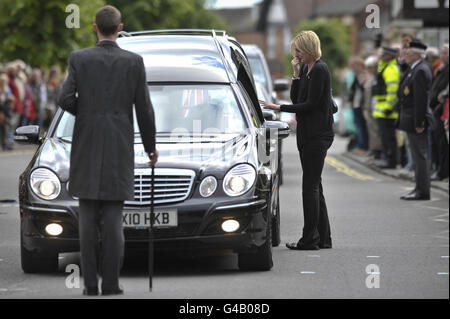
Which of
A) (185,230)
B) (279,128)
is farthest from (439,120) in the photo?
(185,230)

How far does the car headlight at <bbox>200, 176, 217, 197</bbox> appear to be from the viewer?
8531 millimetres

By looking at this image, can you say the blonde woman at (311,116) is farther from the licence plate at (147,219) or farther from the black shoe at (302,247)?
the licence plate at (147,219)

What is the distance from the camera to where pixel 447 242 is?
10.9 metres

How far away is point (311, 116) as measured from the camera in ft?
32.7

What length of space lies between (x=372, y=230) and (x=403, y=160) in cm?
968

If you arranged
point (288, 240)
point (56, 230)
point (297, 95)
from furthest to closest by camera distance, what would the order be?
point (288, 240)
point (297, 95)
point (56, 230)

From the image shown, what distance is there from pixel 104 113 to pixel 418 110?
8255 millimetres

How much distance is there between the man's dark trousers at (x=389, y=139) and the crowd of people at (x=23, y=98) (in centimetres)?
946

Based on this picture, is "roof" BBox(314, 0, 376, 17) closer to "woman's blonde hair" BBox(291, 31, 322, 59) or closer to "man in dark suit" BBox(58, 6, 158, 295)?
"woman's blonde hair" BBox(291, 31, 322, 59)

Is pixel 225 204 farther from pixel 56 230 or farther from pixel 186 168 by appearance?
pixel 56 230

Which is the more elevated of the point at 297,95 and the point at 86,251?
the point at 297,95

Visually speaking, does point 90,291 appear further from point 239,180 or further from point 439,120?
→ point 439,120

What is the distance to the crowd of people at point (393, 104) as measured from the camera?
703 inches

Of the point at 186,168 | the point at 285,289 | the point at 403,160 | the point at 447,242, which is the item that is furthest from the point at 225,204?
the point at 403,160
